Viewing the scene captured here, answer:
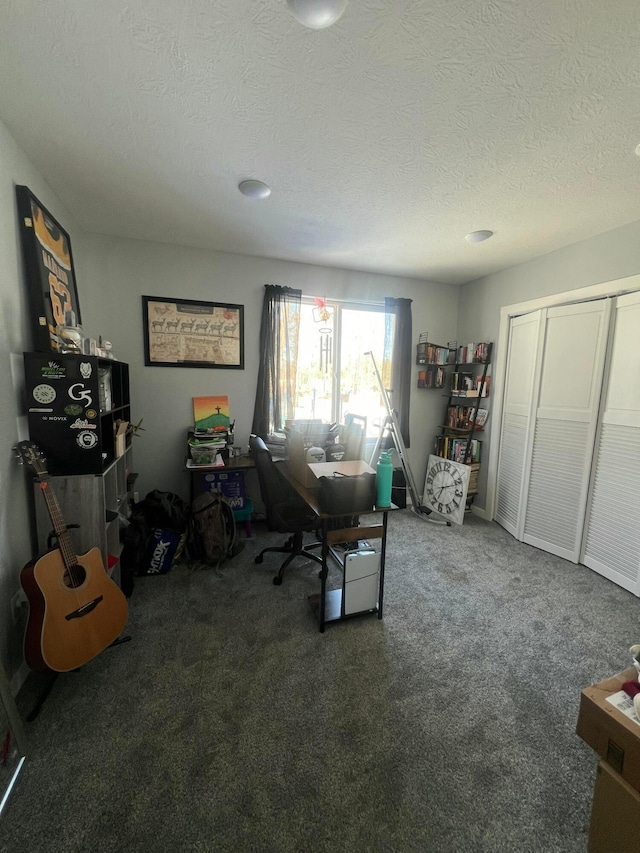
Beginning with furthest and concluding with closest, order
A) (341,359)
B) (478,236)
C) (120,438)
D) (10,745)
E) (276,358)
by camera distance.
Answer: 1. (341,359)
2. (276,358)
3. (478,236)
4. (120,438)
5. (10,745)

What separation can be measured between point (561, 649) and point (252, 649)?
68.4 inches

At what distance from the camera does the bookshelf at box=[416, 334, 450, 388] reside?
3.74 metres

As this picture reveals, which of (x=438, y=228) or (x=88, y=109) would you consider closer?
(x=88, y=109)

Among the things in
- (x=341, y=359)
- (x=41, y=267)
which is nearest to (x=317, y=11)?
(x=41, y=267)

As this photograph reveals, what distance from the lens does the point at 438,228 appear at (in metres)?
2.47

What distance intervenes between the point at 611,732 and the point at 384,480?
1202 mm

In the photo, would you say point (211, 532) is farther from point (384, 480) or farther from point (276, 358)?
point (276, 358)

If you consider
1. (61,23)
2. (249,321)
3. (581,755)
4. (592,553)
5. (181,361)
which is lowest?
(581,755)

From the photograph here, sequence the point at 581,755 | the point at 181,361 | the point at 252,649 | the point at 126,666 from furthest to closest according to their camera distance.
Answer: the point at 181,361 < the point at 252,649 < the point at 126,666 < the point at 581,755

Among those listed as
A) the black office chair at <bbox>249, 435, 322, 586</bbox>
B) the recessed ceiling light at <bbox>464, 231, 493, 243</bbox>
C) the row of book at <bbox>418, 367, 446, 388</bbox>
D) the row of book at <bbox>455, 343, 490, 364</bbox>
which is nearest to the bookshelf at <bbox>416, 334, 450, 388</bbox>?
the row of book at <bbox>418, 367, 446, 388</bbox>

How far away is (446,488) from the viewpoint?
363cm

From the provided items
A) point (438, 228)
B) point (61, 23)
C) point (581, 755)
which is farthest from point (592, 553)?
point (61, 23)

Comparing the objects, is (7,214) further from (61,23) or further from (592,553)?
(592,553)

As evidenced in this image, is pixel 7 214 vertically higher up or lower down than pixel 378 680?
higher up
